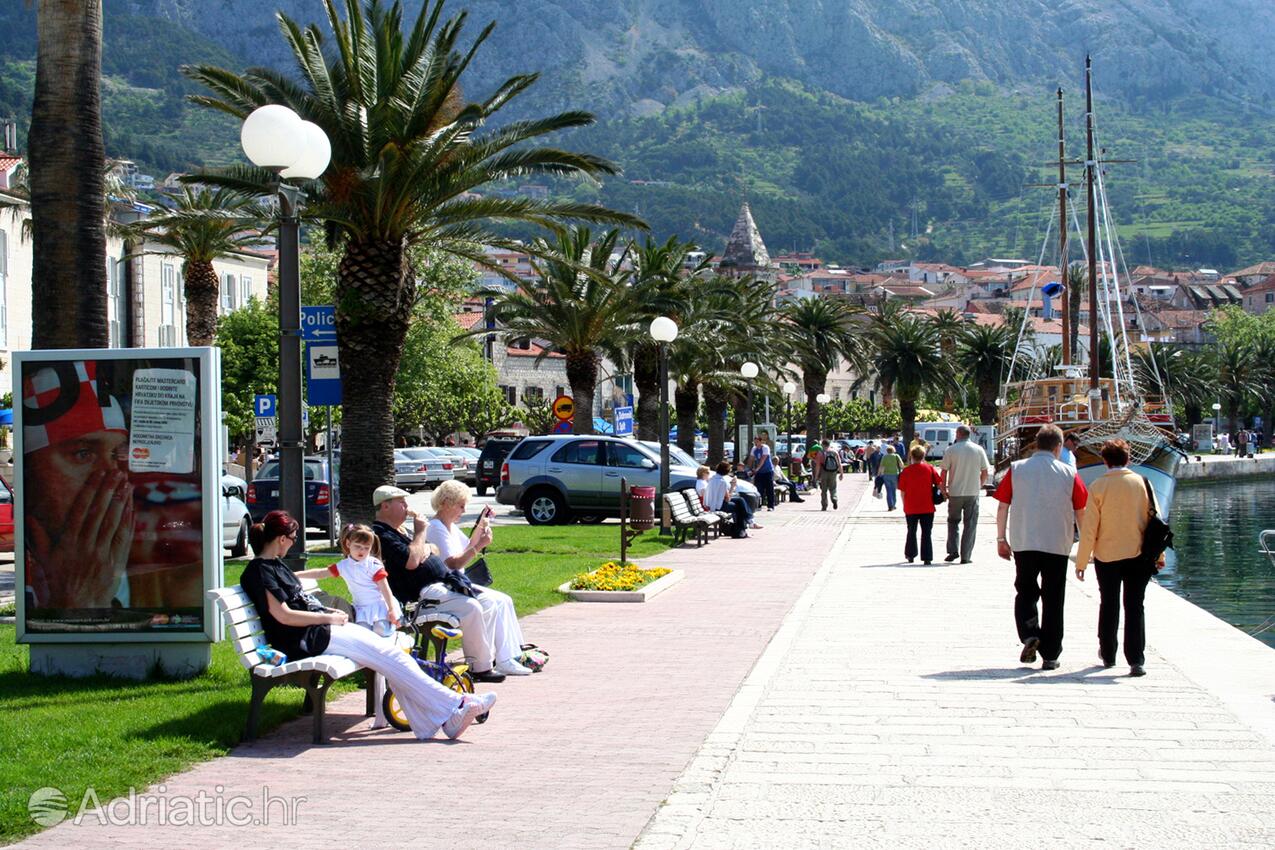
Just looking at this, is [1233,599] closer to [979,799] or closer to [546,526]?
[546,526]

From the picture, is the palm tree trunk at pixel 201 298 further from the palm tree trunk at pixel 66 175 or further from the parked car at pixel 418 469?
the palm tree trunk at pixel 66 175

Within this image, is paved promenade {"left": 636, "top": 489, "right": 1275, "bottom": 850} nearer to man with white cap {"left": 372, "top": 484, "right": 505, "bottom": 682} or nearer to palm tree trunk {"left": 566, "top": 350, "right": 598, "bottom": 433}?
man with white cap {"left": 372, "top": 484, "right": 505, "bottom": 682}

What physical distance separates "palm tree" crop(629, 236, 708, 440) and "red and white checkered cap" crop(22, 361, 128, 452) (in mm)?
29701

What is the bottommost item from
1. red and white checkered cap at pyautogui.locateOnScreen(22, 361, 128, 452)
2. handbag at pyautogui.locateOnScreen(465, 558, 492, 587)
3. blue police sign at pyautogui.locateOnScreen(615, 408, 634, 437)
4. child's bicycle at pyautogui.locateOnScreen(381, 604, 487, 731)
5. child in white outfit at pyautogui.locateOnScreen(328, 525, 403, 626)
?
child's bicycle at pyautogui.locateOnScreen(381, 604, 487, 731)

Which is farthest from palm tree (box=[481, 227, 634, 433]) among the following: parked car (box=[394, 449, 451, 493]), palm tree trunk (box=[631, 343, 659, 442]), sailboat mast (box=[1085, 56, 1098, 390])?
sailboat mast (box=[1085, 56, 1098, 390])

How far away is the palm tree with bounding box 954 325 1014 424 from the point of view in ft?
258

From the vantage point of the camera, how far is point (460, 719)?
798cm

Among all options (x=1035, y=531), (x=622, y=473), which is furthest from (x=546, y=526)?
(x=1035, y=531)

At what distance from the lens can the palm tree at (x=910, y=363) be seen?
7531 centimetres

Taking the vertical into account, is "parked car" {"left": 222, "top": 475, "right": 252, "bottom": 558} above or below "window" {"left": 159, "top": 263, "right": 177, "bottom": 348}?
below

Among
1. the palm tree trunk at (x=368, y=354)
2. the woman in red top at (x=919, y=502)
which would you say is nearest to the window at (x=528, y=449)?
the palm tree trunk at (x=368, y=354)

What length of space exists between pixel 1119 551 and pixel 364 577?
16.3 ft

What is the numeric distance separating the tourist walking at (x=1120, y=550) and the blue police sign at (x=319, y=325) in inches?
280

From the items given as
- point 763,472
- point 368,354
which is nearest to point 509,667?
point 368,354
